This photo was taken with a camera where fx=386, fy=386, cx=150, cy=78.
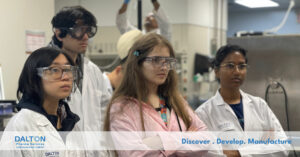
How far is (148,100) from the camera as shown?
5.45ft

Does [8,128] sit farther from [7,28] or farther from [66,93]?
[7,28]

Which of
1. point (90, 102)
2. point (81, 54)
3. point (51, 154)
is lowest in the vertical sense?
point (51, 154)

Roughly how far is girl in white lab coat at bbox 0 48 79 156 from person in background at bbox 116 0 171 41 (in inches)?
40.6

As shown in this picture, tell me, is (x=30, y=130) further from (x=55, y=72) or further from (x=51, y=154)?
(x=55, y=72)

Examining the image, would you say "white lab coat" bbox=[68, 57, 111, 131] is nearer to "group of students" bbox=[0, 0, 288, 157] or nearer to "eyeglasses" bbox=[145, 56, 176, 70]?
"group of students" bbox=[0, 0, 288, 157]

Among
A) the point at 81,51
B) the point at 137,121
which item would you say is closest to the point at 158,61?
the point at 137,121

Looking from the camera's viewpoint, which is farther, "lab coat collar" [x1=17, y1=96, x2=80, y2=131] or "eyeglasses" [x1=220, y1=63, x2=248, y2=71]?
"eyeglasses" [x1=220, y1=63, x2=248, y2=71]

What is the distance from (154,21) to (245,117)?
3.59 feet

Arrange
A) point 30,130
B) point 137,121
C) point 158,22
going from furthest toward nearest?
point 158,22 < point 137,121 < point 30,130

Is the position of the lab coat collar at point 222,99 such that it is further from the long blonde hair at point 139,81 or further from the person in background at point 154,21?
the person in background at point 154,21

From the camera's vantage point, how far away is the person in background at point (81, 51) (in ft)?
5.77

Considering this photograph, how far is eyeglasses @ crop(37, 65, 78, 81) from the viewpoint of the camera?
1462mm

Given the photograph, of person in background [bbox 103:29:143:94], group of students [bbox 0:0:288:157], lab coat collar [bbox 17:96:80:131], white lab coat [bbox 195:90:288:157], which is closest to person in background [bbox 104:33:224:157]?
group of students [bbox 0:0:288:157]

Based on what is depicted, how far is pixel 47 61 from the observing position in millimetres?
1472
